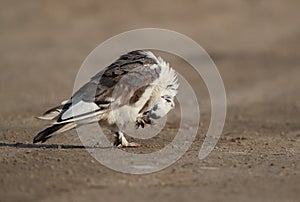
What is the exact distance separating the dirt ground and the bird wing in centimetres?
54

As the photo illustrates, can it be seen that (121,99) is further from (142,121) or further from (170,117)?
(170,117)

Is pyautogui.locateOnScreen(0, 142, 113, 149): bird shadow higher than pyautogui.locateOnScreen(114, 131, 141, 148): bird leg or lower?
lower

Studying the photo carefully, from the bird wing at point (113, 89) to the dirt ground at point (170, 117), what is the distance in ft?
1.78

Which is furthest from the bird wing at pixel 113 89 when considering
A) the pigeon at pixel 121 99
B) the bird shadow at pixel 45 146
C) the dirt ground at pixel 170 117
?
the bird shadow at pixel 45 146

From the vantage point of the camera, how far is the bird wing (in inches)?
325

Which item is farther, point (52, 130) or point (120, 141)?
point (120, 141)

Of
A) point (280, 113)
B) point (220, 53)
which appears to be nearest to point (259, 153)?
point (280, 113)

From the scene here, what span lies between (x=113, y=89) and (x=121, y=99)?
0.15m

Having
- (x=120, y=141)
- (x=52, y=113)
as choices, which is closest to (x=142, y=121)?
(x=120, y=141)

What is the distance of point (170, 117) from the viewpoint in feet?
42.5

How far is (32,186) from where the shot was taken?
7.07 metres

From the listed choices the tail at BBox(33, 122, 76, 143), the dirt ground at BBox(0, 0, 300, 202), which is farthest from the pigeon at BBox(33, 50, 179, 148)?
the dirt ground at BBox(0, 0, 300, 202)

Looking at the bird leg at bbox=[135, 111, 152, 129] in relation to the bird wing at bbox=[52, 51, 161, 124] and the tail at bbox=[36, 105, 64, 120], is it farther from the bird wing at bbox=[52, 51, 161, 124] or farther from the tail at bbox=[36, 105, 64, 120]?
the tail at bbox=[36, 105, 64, 120]

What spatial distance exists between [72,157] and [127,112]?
81cm
